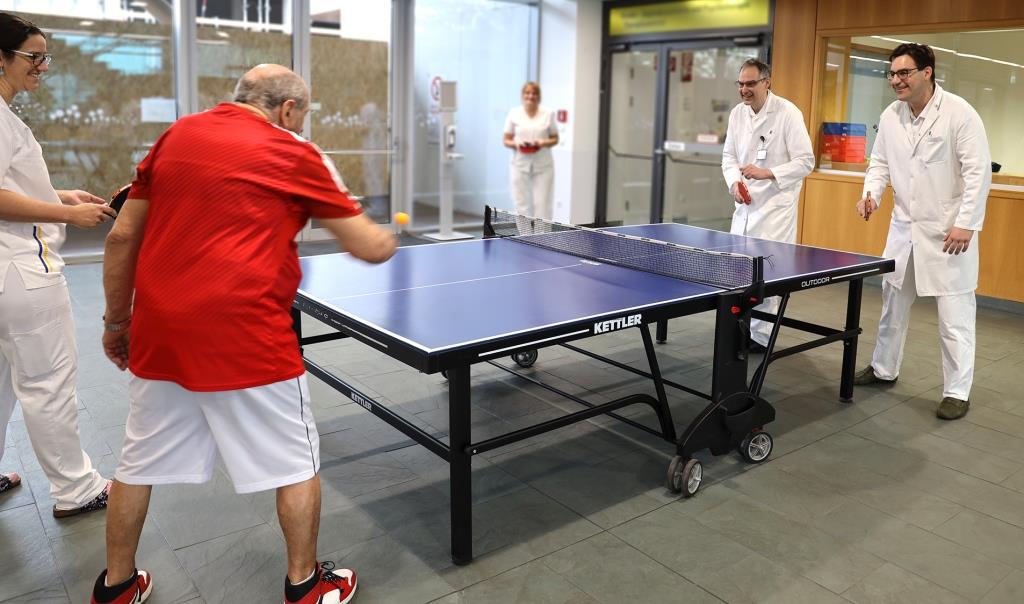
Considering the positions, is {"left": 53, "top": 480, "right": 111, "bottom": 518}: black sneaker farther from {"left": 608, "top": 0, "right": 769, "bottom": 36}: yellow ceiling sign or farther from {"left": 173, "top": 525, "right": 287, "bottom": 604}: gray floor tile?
{"left": 608, "top": 0, "right": 769, "bottom": 36}: yellow ceiling sign

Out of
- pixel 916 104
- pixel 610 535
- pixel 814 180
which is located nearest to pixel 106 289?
pixel 610 535

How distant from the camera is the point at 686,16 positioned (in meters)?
9.57

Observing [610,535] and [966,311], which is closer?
[610,535]

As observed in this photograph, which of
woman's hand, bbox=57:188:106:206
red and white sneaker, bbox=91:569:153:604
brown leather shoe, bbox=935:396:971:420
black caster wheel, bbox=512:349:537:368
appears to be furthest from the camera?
black caster wheel, bbox=512:349:537:368

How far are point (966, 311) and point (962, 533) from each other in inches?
67.4

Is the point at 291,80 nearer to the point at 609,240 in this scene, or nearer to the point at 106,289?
the point at 106,289

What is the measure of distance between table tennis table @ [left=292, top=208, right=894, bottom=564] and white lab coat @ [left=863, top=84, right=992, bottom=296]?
13.2 inches

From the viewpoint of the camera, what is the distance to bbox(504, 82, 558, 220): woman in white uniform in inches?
342

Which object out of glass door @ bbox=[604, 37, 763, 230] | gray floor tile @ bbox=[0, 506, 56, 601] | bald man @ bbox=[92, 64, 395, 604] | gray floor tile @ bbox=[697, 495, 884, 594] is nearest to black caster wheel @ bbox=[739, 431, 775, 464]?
gray floor tile @ bbox=[697, 495, 884, 594]

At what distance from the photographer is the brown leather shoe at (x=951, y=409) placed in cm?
441

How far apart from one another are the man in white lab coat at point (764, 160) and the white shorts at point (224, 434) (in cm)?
369

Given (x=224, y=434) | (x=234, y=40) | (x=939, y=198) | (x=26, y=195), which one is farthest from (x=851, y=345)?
(x=234, y=40)

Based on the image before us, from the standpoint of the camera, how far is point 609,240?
462cm

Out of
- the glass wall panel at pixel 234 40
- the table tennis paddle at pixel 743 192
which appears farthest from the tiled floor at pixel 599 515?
the glass wall panel at pixel 234 40
